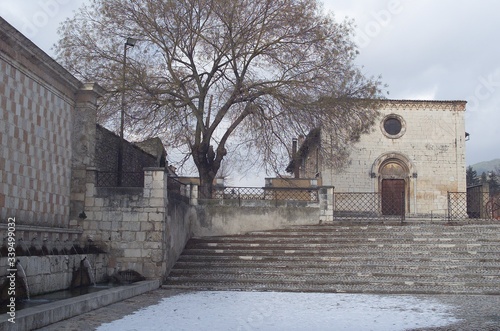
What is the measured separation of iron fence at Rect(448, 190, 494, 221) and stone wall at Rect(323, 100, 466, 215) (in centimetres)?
110

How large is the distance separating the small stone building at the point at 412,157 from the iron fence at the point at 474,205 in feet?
3.58

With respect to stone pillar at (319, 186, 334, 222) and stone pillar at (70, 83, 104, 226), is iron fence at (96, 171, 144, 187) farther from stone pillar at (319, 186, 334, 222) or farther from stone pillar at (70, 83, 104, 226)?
stone pillar at (319, 186, 334, 222)

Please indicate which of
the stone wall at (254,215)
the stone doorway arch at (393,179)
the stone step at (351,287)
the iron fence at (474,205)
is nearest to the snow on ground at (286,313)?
the stone step at (351,287)

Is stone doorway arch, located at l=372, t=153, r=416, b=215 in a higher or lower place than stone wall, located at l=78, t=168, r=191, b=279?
higher

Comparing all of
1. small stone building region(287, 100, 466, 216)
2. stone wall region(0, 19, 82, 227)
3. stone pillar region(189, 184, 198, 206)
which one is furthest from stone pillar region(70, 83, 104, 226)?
small stone building region(287, 100, 466, 216)

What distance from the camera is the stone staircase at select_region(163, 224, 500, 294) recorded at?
13367 mm

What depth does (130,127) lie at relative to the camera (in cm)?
1845

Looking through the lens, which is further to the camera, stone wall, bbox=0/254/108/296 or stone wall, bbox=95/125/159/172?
stone wall, bbox=95/125/159/172

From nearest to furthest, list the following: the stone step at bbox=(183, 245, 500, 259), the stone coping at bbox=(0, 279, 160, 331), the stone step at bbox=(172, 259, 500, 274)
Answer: the stone coping at bbox=(0, 279, 160, 331)
the stone step at bbox=(172, 259, 500, 274)
the stone step at bbox=(183, 245, 500, 259)

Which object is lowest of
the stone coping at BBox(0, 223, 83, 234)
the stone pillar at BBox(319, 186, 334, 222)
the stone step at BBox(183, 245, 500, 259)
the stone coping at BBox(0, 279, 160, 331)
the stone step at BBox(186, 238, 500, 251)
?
the stone coping at BBox(0, 279, 160, 331)

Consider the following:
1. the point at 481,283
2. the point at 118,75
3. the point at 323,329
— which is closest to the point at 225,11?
the point at 118,75

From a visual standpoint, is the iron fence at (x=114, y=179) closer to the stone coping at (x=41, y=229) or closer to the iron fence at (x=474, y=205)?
the stone coping at (x=41, y=229)

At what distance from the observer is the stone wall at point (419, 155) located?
28.3 meters

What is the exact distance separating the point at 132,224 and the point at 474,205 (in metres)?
18.2
